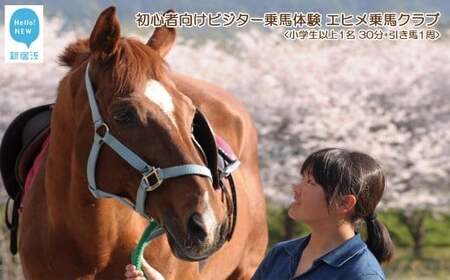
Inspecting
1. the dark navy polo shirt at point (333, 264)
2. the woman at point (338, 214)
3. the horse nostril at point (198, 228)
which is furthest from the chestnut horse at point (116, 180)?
the woman at point (338, 214)

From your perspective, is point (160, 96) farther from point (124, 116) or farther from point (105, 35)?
point (105, 35)

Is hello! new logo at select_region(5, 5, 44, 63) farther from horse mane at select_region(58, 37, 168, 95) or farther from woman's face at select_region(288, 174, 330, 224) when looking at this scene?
woman's face at select_region(288, 174, 330, 224)

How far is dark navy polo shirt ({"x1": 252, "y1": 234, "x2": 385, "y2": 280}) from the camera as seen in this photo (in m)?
1.92

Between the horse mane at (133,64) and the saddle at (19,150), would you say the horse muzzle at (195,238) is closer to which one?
the horse mane at (133,64)

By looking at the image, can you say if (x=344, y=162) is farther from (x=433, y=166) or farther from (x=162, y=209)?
(x=433, y=166)

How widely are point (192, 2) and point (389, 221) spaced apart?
237 centimetres

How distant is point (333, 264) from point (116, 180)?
795mm

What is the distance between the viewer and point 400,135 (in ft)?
23.5

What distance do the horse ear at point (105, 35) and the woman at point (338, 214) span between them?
2.61ft

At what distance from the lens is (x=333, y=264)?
1957mm

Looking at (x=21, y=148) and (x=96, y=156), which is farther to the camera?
(x=21, y=148)

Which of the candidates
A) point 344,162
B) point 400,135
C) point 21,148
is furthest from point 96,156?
point 400,135

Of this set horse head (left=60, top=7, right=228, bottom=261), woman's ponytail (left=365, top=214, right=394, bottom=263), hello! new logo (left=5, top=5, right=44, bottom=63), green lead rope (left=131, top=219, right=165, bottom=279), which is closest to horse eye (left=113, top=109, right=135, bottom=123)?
horse head (left=60, top=7, right=228, bottom=261)


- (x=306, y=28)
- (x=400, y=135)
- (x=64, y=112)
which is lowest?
(x=400, y=135)
